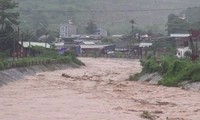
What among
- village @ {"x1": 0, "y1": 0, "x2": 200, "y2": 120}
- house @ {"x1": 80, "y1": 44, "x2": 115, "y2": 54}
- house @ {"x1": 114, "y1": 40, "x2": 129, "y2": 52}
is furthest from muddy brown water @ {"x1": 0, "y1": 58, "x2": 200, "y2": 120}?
house @ {"x1": 80, "y1": 44, "x2": 115, "y2": 54}

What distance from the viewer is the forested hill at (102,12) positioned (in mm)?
142125

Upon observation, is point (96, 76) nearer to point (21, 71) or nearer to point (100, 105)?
point (21, 71)

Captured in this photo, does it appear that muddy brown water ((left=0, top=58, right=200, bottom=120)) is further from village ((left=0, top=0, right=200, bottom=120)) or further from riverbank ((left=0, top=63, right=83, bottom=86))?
riverbank ((left=0, top=63, right=83, bottom=86))

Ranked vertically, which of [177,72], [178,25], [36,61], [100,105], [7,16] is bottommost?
[100,105]

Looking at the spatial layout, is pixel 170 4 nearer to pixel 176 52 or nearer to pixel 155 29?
pixel 155 29

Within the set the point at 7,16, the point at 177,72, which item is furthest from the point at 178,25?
the point at 177,72

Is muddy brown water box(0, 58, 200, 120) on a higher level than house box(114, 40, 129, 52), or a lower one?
lower

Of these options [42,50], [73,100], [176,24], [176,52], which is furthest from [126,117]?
[176,24]

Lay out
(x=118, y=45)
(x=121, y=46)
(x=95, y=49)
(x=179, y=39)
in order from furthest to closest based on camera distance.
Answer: (x=118, y=45) < (x=121, y=46) < (x=95, y=49) < (x=179, y=39)

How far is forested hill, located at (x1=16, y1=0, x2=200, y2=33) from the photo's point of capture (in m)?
142

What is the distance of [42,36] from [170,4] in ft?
348

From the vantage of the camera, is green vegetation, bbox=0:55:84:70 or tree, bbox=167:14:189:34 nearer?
green vegetation, bbox=0:55:84:70

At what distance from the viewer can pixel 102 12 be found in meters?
171

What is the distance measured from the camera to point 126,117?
15.9 m
